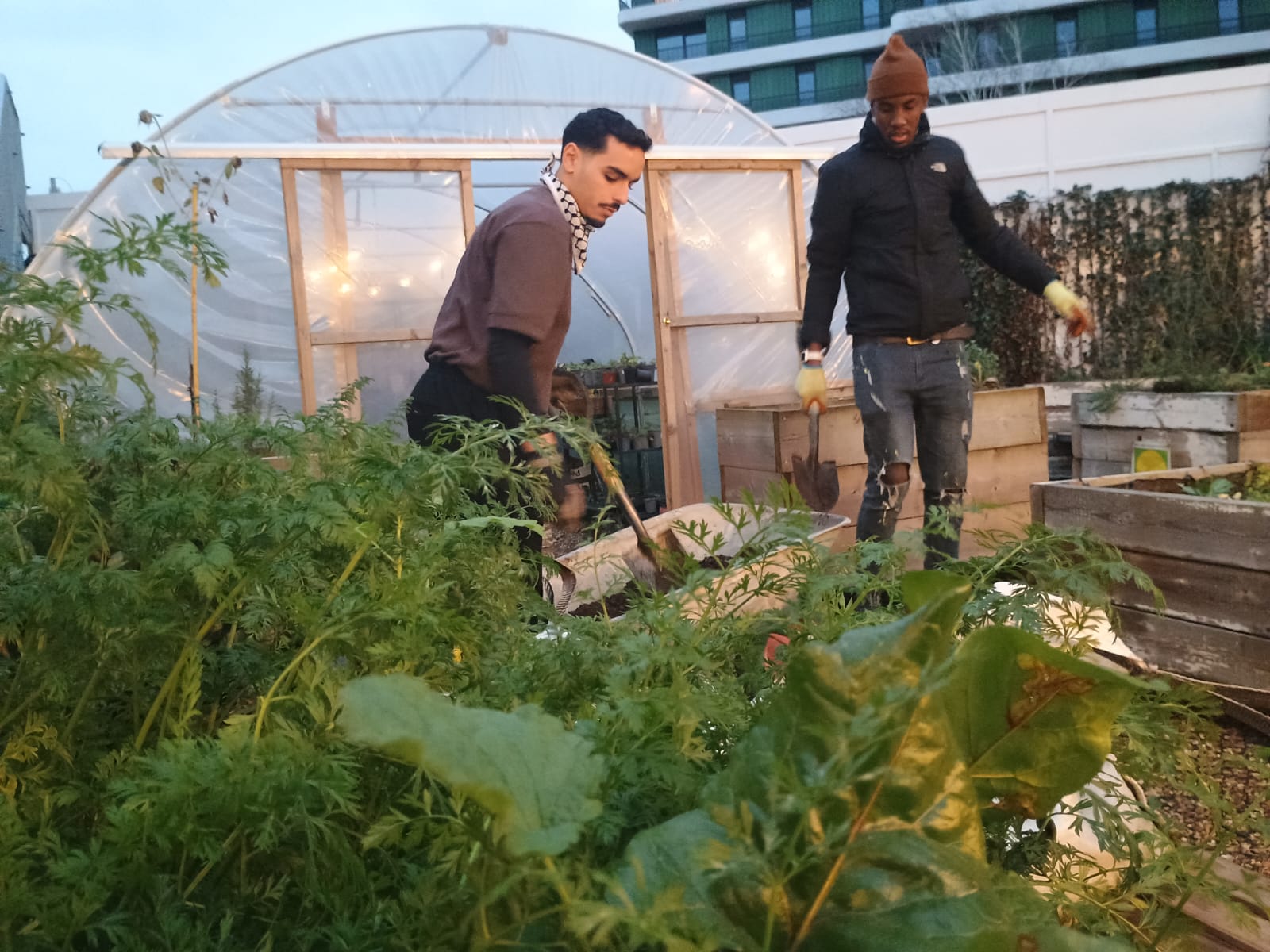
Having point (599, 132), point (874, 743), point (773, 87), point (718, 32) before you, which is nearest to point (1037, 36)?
point (773, 87)

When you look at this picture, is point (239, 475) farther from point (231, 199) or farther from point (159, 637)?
point (231, 199)

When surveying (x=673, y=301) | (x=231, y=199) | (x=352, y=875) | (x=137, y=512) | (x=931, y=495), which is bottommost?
(x=931, y=495)

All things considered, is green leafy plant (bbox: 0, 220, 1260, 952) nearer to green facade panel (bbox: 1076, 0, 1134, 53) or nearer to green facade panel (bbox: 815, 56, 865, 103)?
green facade panel (bbox: 815, 56, 865, 103)

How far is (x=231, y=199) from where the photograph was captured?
5.49 meters

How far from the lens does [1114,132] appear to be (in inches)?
442

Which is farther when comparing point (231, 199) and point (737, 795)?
point (231, 199)

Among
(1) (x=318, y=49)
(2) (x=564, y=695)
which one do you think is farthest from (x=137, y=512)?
(1) (x=318, y=49)

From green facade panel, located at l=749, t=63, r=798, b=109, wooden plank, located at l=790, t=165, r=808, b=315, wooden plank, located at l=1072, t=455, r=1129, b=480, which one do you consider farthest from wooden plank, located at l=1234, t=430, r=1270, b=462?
green facade panel, located at l=749, t=63, r=798, b=109

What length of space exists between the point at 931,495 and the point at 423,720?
3.04m

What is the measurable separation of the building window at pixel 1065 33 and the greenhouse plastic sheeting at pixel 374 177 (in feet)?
85.8

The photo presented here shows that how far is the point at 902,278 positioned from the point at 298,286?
3.56m

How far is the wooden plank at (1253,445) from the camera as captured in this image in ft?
14.9

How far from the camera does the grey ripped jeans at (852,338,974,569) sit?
305cm

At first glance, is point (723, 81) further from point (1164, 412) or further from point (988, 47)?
point (1164, 412)
